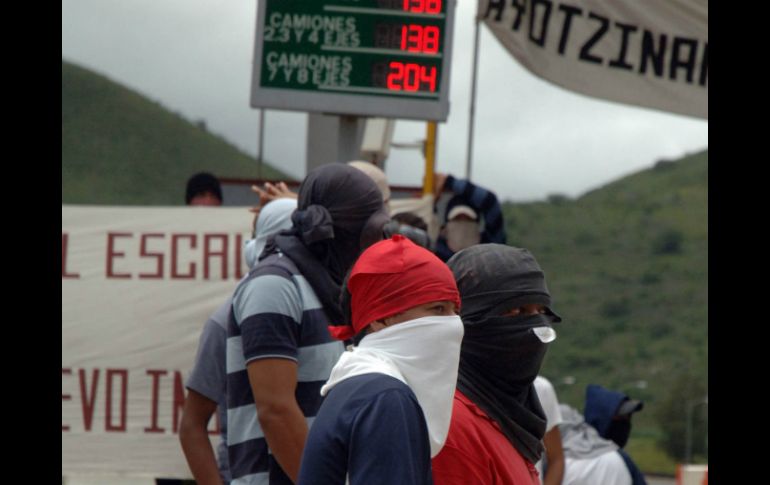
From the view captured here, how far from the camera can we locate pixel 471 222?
6566mm

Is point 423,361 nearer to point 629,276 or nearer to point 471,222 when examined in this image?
point 471,222

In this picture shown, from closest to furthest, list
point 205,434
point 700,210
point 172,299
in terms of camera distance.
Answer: point 205,434 → point 172,299 → point 700,210

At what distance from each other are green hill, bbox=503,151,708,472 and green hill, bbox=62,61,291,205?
16.1 metres

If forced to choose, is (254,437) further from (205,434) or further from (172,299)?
(172,299)

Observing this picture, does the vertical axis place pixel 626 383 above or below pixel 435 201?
below

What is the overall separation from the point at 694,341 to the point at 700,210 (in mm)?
12306

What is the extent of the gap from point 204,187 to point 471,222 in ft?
5.45

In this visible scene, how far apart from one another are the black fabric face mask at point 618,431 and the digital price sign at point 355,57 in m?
1.65

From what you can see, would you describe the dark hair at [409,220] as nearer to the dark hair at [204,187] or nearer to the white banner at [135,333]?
the white banner at [135,333]

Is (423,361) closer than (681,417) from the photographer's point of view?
Yes

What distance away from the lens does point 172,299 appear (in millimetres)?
6484

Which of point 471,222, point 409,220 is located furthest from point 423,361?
point 471,222

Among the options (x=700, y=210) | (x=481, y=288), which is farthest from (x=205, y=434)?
(x=700, y=210)
